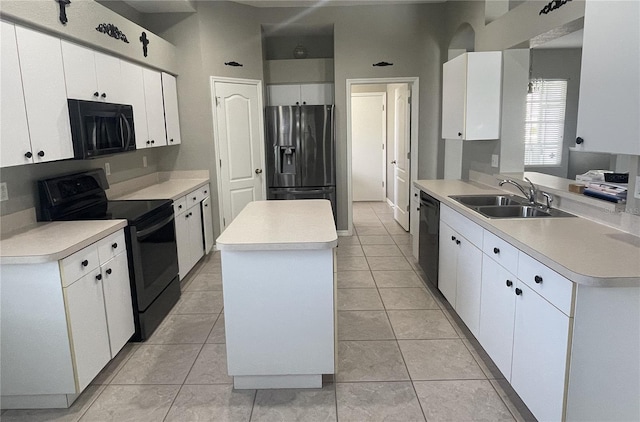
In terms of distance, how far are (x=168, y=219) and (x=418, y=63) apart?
3.65 meters

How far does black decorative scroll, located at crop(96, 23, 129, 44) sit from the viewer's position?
3.16 m

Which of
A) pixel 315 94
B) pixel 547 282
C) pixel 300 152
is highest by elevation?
Answer: pixel 315 94

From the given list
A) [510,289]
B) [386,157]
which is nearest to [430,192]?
[510,289]

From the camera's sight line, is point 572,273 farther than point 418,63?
No

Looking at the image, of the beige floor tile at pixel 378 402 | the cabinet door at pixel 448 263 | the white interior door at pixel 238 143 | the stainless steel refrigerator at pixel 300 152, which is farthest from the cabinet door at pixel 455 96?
the white interior door at pixel 238 143

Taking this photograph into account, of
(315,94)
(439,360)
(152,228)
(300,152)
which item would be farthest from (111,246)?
(315,94)

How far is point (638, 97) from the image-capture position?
1744 millimetres

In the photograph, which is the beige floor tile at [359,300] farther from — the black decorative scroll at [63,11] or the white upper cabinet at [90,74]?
the black decorative scroll at [63,11]

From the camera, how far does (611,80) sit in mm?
1886

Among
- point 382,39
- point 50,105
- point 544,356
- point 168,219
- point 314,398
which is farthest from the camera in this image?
point 382,39

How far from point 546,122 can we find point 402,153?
7.68 feet

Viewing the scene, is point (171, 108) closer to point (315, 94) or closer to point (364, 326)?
point (315, 94)

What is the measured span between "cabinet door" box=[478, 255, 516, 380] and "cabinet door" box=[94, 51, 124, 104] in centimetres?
295

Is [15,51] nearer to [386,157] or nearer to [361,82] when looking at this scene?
[361,82]
